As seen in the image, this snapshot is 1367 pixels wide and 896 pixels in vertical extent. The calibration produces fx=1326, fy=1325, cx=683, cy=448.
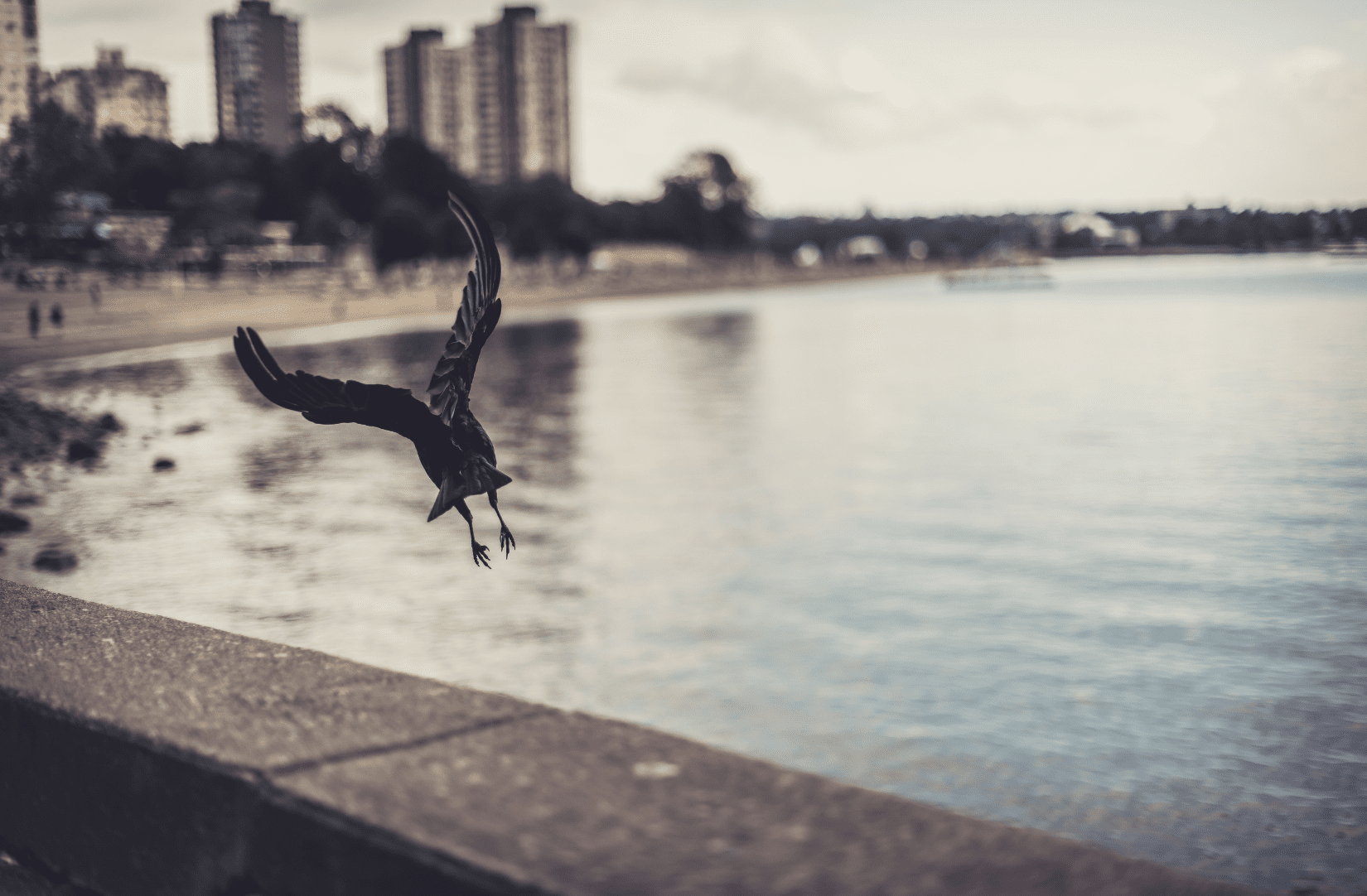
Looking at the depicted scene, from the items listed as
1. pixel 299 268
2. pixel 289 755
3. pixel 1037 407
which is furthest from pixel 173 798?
pixel 299 268

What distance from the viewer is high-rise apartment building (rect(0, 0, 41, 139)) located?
14312 mm

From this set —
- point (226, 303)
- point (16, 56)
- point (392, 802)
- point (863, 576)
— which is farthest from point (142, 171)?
point (392, 802)

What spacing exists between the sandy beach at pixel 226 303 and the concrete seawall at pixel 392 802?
0.96 m

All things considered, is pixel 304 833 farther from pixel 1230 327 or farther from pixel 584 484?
pixel 1230 327

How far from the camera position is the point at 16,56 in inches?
579

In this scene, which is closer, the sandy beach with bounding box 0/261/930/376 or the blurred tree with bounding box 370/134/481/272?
the sandy beach with bounding box 0/261/930/376

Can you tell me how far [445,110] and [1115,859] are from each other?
609 feet

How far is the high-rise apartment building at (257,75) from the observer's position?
86625mm

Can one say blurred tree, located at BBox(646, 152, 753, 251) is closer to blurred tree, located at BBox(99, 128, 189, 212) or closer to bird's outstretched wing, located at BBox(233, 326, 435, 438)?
blurred tree, located at BBox(99, 128, 189, 212)

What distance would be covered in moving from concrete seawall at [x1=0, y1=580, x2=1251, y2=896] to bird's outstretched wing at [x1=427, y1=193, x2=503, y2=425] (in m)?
0.80

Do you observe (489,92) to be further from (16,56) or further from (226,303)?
(16,56)

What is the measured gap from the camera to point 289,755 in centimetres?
252

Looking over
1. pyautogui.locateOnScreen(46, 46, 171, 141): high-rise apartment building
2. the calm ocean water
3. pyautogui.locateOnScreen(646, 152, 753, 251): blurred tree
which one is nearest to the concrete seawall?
the calm ocean water

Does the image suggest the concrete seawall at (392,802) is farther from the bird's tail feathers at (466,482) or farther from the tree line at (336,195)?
the tree line at (336,195)
